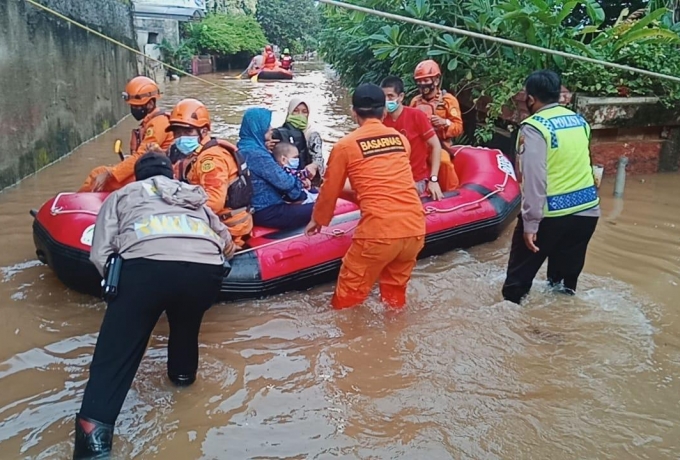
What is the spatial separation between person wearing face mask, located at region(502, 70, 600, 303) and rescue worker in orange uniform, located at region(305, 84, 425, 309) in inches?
26.9

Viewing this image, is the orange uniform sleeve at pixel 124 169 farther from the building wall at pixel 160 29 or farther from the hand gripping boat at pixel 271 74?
the building wall at pixel 160 29

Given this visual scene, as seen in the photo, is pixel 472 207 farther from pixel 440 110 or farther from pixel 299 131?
pixel 299 131

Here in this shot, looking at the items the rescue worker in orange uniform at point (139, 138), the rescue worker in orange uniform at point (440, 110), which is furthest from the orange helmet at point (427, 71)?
the rescue worker in orange uniform at point (139, 138)

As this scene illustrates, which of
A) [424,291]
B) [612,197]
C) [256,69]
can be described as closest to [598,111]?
[612,197]

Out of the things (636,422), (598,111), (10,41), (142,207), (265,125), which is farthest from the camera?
(598,111)

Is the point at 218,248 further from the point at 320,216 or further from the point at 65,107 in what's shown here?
the point at 65,107

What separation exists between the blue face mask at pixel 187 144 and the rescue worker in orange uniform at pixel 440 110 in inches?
102

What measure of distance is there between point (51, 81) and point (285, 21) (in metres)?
33.4

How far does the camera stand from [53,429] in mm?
3047

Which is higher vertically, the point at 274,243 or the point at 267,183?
the point at 267,183

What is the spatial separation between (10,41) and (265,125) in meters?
3.90

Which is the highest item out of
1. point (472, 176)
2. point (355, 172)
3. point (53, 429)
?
point (355, 172)

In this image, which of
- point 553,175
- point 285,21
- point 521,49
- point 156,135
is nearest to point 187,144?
point 156,135

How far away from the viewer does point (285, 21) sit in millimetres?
39906
